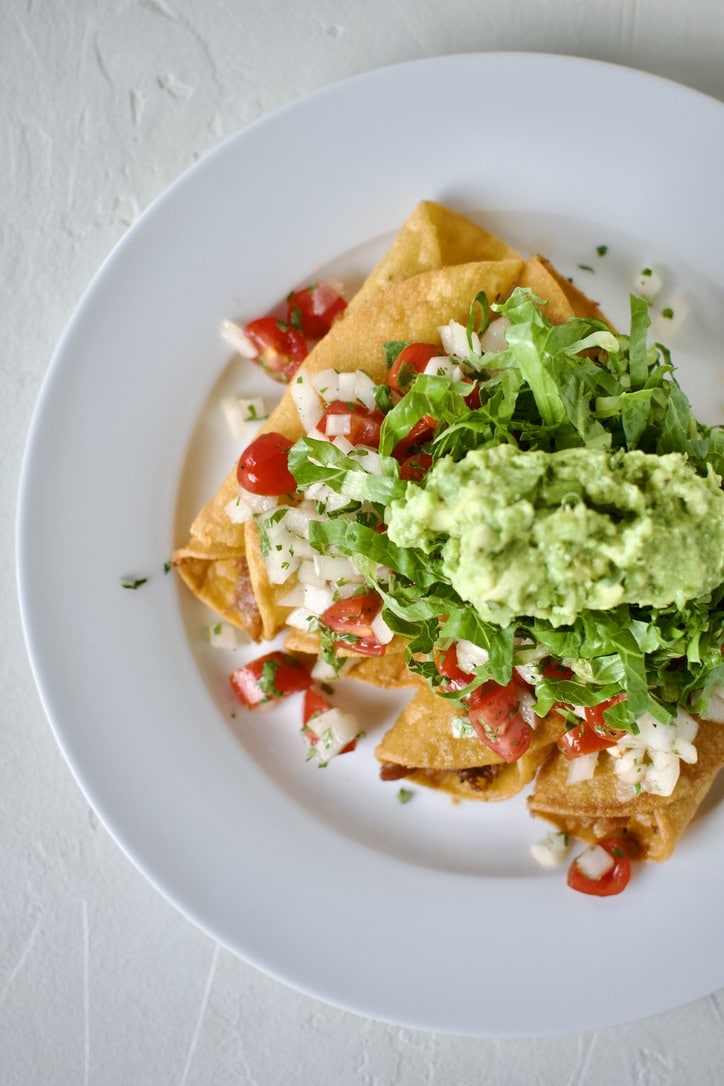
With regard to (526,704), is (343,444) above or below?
above

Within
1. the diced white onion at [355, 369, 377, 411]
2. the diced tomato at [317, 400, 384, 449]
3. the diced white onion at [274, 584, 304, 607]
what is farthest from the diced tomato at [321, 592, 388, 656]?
the diced white onion at [355, 369, 377, 411]

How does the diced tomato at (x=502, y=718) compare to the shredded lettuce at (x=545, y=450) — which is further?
the diced tomato at (x=502, y=718)

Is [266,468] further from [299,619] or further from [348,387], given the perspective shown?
[299,619]

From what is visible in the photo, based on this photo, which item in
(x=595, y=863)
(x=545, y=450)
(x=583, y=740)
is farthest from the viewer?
(x=595, y=863)

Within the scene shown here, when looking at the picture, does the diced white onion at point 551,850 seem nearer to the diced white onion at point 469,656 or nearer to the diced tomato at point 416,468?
the diced white onion at point 469,656

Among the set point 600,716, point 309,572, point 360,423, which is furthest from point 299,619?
point 600,716

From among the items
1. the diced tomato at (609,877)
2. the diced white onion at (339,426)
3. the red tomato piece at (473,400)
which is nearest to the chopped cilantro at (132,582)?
the diced white onion at (339,426)
